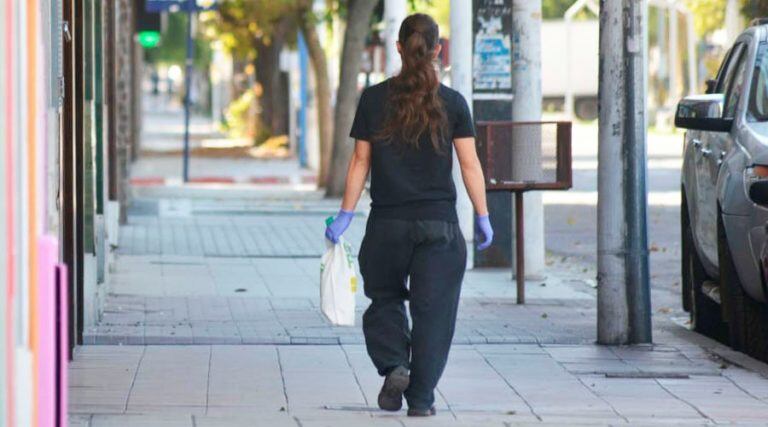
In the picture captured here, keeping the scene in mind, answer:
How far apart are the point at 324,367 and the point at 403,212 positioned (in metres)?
1.82

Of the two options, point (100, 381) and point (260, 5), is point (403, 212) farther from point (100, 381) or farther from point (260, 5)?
point (260, 5)

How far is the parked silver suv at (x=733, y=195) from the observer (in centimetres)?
970

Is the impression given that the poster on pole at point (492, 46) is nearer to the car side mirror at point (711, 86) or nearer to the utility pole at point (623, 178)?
the car side mirror at point (711, 86)

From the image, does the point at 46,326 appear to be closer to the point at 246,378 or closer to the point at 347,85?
the point at 246,378

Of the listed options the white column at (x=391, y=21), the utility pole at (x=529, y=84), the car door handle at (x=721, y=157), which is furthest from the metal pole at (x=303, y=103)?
the car door handle at (x=721, y=157)

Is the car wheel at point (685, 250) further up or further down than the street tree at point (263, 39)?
further down

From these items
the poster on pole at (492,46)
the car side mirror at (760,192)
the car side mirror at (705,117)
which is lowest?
the car side mirror at (760,192)

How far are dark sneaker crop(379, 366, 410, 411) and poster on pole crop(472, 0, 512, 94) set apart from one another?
749cm

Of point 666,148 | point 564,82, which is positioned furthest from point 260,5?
point 564,82

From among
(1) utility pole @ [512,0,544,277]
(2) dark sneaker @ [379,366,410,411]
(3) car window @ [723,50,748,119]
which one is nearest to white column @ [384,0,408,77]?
(1) utility pole @ [512,0,544,277]

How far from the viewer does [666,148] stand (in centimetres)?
4322

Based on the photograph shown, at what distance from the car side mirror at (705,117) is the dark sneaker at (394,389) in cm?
295

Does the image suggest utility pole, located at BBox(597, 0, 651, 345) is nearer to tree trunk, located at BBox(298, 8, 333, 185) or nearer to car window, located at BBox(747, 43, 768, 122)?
car window, located at BBox(747, 43, 768, 122)

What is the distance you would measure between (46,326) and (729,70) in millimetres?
7023
